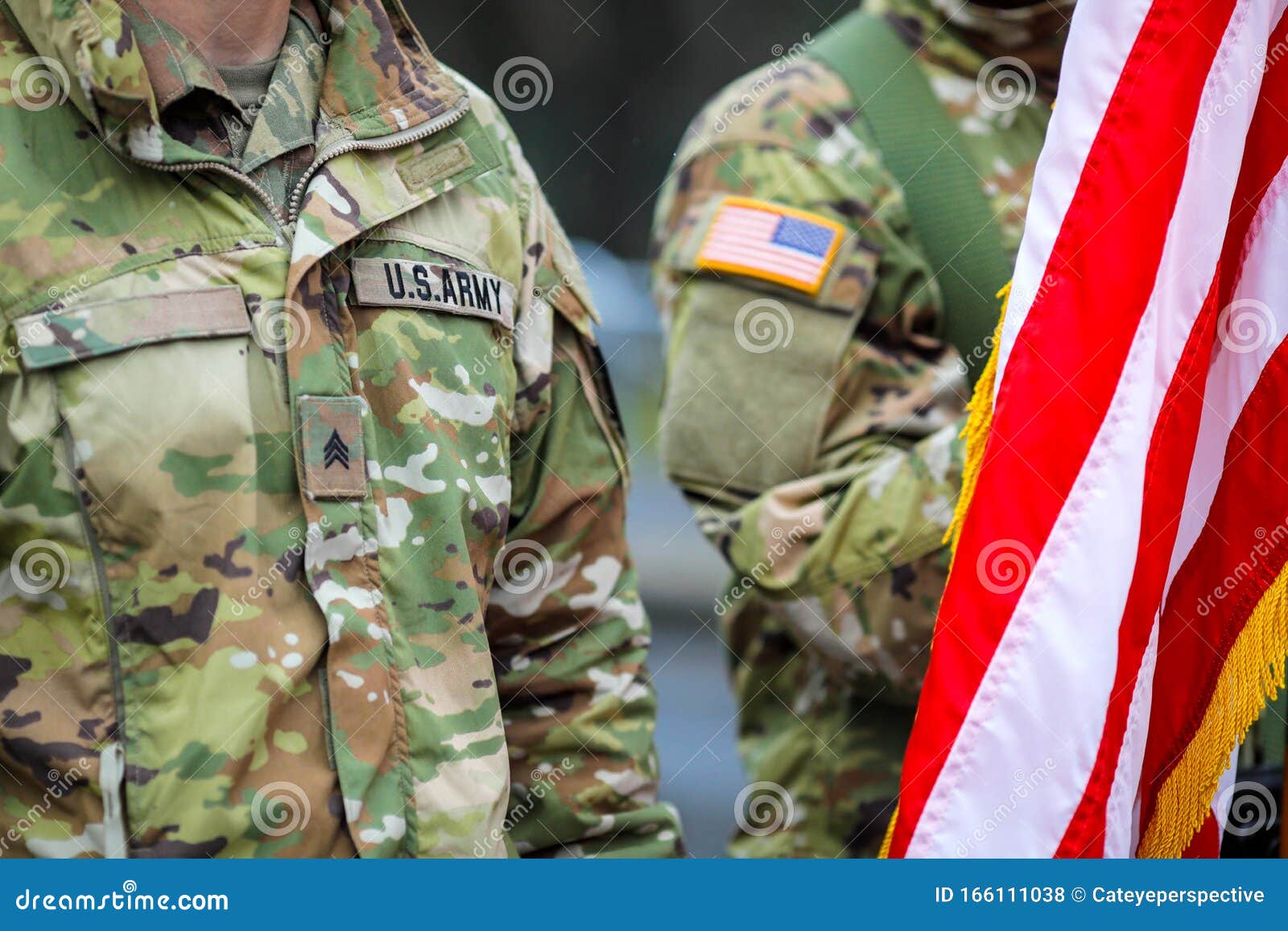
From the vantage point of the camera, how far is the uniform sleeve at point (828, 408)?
1.83 metres

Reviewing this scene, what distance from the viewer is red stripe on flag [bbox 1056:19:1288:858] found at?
4.16 ft

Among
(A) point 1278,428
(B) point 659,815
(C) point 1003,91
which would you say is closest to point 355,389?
(B) point 659,815

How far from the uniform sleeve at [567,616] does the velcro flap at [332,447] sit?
244 mm

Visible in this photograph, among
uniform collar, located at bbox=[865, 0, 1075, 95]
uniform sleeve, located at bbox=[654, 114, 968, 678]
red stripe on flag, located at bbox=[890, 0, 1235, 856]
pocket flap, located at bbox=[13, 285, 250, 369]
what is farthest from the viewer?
uniform collar, located at bbox=[865, 0, 1075, 95]

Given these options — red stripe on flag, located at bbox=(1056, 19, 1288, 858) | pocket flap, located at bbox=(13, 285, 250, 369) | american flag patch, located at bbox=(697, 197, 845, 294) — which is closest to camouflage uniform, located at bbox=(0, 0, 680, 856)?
pocket flap, located at bbox=(13, 285, 250, 369)

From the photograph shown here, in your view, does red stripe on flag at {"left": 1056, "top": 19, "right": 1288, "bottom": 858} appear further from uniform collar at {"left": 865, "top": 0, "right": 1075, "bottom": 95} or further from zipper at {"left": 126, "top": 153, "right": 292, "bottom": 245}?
zipper at {"left": 126, "top": 153, "right": 292, "bottom": 245}

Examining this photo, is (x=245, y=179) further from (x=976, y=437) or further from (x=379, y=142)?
(x=976, y=437)

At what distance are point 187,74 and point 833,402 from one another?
94 cm

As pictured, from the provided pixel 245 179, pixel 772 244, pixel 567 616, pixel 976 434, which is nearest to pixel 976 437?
pixel 976 434

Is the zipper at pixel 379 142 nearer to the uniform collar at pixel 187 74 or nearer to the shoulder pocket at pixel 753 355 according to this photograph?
the uniform collar at pixel 187 74

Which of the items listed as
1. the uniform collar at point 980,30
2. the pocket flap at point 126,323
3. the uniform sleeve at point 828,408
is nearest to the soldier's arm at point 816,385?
the uniform sleeve at point 828,408

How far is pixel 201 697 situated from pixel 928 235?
1.13 meters

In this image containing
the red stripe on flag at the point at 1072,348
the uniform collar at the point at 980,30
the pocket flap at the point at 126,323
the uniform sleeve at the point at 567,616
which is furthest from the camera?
the uniform collar at the point at 980,30

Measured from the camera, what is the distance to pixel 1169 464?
4.37 ft
